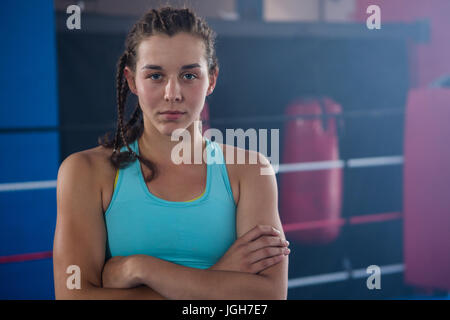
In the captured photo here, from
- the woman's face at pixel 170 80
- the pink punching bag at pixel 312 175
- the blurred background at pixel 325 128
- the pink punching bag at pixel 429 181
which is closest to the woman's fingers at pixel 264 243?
the woman's face at pixel 170 80

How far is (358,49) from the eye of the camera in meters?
2.40

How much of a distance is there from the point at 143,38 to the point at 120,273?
1.33 feet

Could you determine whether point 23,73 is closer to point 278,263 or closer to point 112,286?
point 112,286

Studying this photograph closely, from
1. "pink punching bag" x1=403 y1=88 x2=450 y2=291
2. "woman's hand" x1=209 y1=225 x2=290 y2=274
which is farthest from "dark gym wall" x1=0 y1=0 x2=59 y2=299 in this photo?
"pink punching bag" x1=403 y1=88 x2=450 y2=291

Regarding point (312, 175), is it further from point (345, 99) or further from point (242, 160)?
point (242, 160)

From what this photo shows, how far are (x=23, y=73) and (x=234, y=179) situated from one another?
0.96 metres

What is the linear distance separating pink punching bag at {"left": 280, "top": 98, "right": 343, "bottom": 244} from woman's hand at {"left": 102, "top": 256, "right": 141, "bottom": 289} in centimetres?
139

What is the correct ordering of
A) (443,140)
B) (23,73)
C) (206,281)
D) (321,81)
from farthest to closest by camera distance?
1. (321,81)
2. (443,140)
3. (23,73)
4. (206,281)

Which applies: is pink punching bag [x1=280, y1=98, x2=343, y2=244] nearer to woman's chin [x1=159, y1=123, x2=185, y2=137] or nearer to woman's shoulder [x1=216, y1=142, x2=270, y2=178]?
woman's shoulder [x1=216, y1=142, x2=270, y2=178]

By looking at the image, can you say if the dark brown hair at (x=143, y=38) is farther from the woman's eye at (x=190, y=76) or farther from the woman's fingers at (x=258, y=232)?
the woman's fingers at (x=258, y=232)

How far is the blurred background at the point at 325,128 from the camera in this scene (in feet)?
5.44

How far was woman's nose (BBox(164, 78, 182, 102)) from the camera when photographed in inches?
32.4
